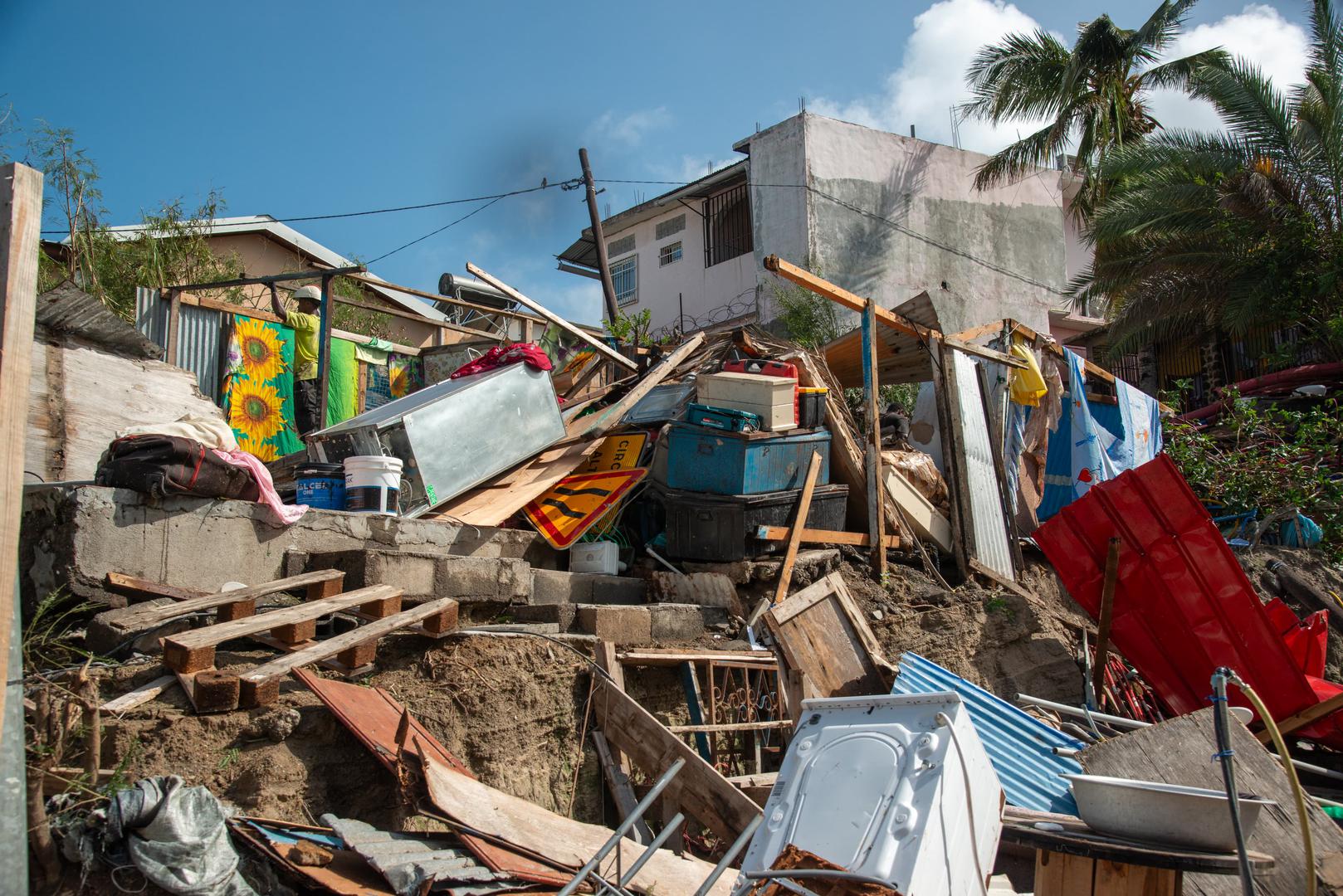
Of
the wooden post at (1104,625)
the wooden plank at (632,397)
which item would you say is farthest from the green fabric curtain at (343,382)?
the wooden post at (1104,625)

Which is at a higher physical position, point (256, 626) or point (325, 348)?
point (325, 348)

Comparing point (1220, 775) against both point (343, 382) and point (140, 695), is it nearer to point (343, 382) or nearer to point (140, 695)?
point (140, 695)

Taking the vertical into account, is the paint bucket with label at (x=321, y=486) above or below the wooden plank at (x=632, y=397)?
below

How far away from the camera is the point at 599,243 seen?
18672 millimetres

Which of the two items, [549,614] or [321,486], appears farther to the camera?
[321,486]

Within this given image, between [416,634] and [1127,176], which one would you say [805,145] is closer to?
[1127,176]

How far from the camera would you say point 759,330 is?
35.2 ft

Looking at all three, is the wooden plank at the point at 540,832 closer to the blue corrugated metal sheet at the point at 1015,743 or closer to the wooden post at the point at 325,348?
the blue corrugated metal sheet at the point at 1015,743

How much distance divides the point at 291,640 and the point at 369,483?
199 cm

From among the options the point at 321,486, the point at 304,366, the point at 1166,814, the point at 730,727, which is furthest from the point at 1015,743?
the point at 304,366

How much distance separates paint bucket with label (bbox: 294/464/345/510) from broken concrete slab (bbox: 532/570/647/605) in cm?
155

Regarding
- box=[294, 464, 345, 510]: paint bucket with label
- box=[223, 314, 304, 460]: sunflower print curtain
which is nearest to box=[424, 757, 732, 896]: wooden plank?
box=[294, 464, 345, 510]: paint bucket with label

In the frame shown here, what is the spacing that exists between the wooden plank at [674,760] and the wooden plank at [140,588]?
255 centimetres

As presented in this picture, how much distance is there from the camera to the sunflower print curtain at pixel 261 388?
10.1 m
